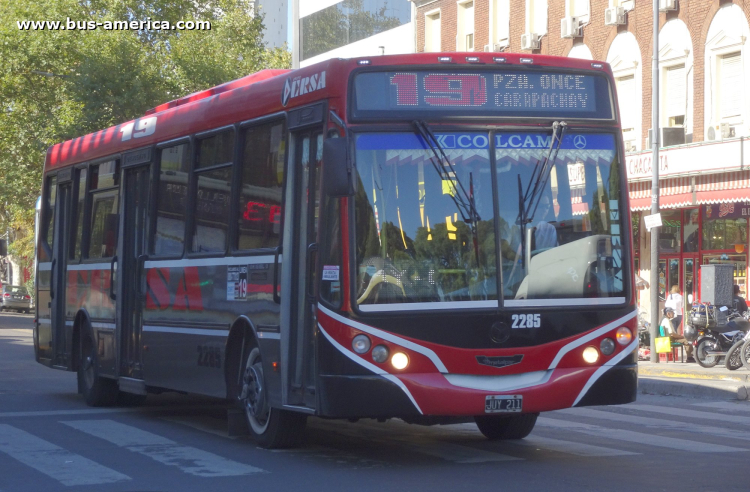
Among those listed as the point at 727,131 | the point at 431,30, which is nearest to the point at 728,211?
the point at 727,131

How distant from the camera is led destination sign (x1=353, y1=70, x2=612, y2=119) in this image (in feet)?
28.6

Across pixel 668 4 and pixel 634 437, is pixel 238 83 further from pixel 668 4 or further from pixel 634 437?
pixel 668 4

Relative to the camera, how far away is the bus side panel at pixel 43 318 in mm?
15523

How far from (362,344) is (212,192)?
2956 millimetres

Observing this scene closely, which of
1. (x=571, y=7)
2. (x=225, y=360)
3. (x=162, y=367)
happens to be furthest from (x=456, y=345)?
(x=571, y=7)

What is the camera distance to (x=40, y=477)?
27.8ft

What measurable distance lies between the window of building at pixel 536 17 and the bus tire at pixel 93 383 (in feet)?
69.5

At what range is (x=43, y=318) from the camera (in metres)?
15.8

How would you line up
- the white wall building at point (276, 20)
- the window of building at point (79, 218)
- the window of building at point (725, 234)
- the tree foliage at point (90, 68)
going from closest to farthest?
the window of building at point (79, 218), the window of building at point (725, 234), the tree foliage at point (90, 68), the white wall building at point (276, 20)

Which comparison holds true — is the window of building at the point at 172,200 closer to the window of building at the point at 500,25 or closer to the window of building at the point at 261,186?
the window of building at the point at 261,186

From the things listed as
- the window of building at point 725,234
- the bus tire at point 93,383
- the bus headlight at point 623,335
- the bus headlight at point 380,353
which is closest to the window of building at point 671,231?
the window of building at point 725,234

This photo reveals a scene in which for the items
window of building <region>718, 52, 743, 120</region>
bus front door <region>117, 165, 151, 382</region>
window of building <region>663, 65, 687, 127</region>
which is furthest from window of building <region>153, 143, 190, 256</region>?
window of building <region>663, 65, 687, 127</region>

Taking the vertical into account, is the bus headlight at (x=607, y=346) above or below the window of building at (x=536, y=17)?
below

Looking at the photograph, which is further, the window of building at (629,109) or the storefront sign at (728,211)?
the window of building at (629,109)
